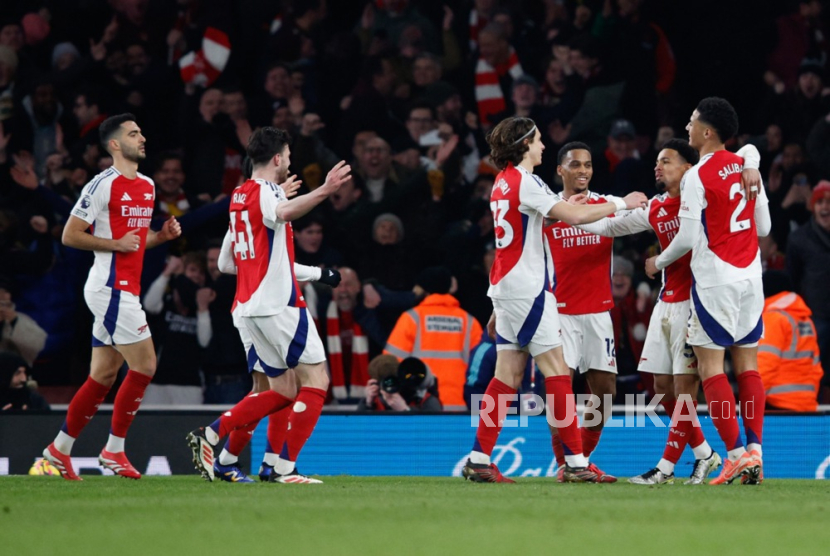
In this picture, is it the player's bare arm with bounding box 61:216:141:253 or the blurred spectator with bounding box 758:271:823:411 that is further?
the blurred spectator with bounding box 758:271:823:411

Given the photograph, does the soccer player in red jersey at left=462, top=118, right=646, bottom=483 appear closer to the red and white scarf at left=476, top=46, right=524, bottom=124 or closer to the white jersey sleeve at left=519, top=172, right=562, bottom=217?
the white jersey sleeve at left=519, top=172, right=562, bottom=217

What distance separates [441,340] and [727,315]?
4.10m

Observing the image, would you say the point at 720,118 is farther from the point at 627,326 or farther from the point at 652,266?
the point at 627,326

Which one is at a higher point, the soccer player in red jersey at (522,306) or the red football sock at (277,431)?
the soccer player in red jersey at (522,306)

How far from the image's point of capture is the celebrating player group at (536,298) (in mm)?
7863

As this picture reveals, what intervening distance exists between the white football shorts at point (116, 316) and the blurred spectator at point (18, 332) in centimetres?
395

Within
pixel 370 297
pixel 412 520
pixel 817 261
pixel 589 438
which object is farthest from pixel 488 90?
pixel 412 520

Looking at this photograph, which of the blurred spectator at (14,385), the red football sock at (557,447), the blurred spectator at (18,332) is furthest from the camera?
the blurred spectator at (18,332)

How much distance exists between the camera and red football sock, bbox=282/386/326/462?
7984 mm

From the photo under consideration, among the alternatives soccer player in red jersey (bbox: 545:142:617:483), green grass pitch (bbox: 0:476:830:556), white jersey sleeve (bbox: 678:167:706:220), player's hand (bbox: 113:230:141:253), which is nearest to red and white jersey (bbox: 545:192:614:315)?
soccer player in red jersey (bbox: 545:142:617:483)

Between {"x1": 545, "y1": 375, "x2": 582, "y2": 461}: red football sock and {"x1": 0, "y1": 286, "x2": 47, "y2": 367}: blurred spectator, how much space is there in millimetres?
6133

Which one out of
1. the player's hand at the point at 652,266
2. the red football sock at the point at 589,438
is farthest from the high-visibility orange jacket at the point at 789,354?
the player's hand at the point at 652,266

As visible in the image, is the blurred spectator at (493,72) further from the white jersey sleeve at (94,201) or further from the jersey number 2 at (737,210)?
the jersey number 2 at (737,210)

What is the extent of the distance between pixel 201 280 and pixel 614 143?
482 cm
